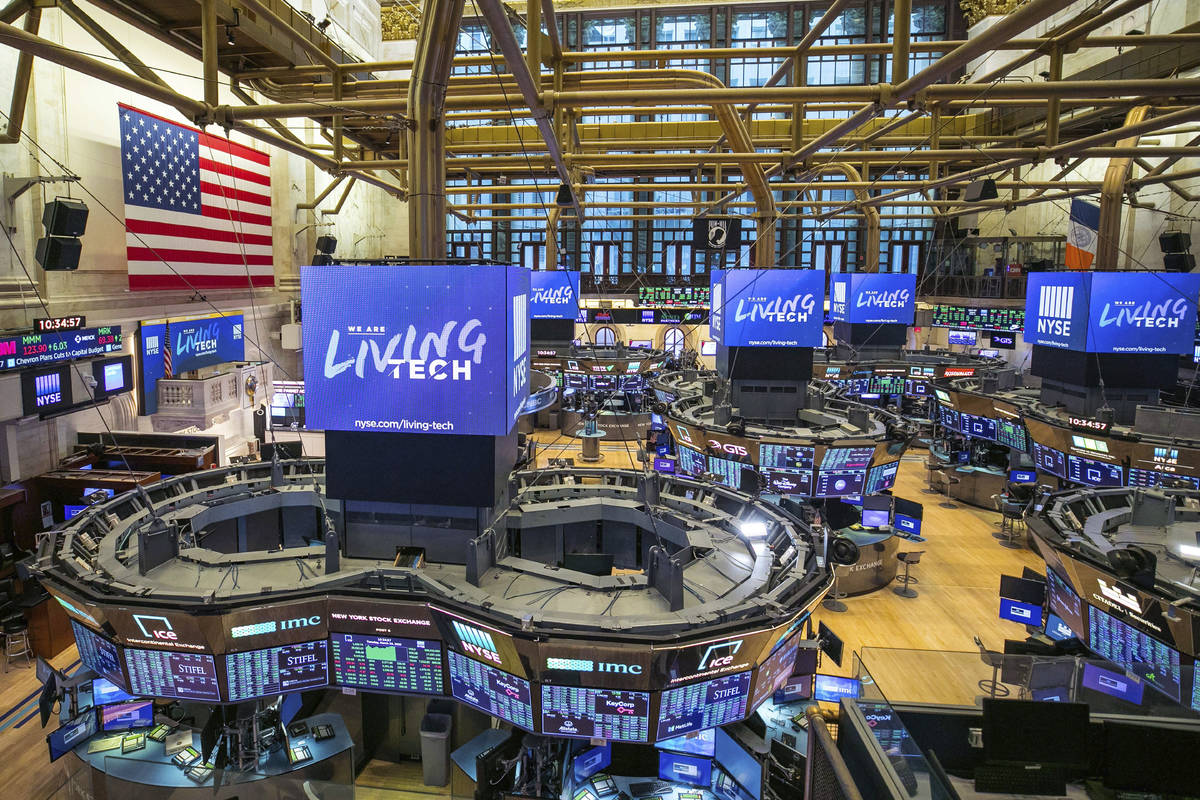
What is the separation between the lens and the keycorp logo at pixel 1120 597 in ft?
27.1

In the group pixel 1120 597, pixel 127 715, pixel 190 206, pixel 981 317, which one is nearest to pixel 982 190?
pixel 1120 597

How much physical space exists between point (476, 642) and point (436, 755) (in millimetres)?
2622

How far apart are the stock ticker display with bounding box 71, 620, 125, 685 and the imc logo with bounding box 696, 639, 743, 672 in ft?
18.7

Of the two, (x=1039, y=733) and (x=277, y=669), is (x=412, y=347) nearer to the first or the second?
(x=277, y=669)

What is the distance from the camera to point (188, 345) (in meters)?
19.4

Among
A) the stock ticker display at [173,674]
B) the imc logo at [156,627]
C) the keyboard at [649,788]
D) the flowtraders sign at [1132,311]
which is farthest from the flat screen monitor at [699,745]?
the flowtraders sign at [1132,311]

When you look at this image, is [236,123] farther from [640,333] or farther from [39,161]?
[640,333]

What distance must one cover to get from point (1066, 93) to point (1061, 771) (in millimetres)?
7098

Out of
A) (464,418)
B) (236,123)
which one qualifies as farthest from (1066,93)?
(236,123)

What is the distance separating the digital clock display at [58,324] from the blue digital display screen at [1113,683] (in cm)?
1635

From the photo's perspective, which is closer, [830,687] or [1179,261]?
[830,687]

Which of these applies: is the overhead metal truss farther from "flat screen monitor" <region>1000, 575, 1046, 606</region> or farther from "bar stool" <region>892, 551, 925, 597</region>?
"bar stool" <region>892, 551, 925, 597</region>

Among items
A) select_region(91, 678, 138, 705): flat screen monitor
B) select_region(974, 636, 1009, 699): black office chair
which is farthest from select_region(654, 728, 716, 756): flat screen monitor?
select_region(91, 678, 138, 705): flat screen monitor

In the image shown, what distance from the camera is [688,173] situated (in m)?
38.8
